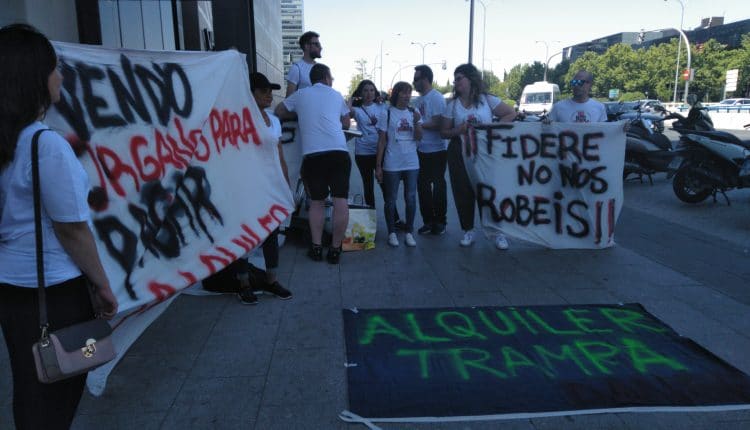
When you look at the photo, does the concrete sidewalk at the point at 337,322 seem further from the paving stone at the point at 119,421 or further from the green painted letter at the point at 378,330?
the green painted letter at the point at 378,330

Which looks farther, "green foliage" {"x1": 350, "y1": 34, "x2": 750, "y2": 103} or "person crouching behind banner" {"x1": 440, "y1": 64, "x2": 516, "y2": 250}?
"green foliage" {"x1": 350, "y1": 34, "x2": 750, "y2": 103}

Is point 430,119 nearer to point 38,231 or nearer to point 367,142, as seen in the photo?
point 367,142

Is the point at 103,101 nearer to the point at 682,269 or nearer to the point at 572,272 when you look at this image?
the point at 572,272

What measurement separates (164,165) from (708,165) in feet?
25.7

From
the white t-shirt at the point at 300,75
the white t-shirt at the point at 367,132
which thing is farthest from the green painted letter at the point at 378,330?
the white t-shirt at the point at 367,132

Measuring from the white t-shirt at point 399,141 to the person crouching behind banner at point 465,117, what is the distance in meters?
0.37

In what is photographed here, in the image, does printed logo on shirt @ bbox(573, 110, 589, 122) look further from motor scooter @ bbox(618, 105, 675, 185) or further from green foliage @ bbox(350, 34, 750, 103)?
green foliage @ bbox(350, 34, 750, 103)

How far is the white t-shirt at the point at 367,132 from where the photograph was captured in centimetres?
672

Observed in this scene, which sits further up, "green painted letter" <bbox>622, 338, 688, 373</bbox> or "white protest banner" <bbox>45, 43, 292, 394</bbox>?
"white protest banner" <bbox>45, 43, 292, 394</bbox>

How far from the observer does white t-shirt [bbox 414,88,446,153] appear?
245 inches

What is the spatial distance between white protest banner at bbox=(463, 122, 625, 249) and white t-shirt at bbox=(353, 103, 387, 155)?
4.32ft

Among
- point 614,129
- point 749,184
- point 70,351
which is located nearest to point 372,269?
point 614,129

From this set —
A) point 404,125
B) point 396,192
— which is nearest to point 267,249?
point 396,192

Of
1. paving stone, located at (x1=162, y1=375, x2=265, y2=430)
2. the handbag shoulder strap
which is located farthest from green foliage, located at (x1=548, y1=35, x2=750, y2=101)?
the handbag shoulder strap
